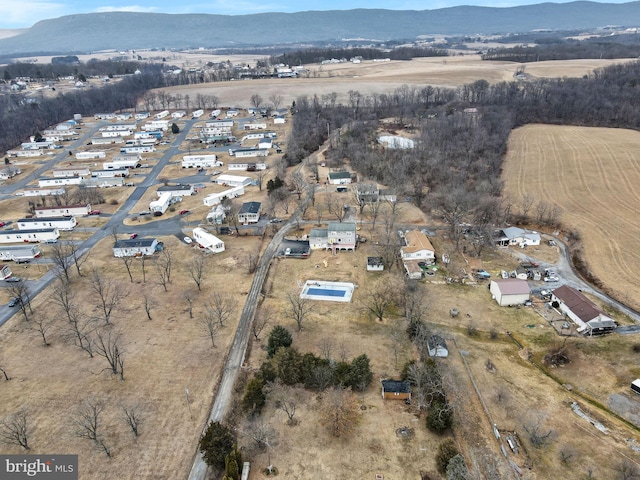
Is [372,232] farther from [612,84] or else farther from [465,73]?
[465,73]

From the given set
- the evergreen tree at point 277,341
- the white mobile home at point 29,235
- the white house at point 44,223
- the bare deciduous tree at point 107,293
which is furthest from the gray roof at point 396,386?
the white house at point 44,223

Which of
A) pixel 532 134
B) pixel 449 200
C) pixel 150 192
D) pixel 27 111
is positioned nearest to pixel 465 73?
pixel 532 134

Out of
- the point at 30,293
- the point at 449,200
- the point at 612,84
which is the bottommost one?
the point at 30,293

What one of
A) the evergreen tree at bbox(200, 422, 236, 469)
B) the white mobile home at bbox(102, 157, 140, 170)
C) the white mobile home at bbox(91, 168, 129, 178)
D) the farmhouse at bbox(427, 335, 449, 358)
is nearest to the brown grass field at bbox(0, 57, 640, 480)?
the farmhouse at bbox(427, 335, 449, 358)

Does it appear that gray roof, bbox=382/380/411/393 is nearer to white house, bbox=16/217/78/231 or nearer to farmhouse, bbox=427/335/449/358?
farmhouse, bbox=427/335/449/358

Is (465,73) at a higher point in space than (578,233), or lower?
higher

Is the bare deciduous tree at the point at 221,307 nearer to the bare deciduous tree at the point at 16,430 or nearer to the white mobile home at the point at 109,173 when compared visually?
the bare deciduous tree at the point at 16,430

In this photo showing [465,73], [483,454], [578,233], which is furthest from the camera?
[465,73]
